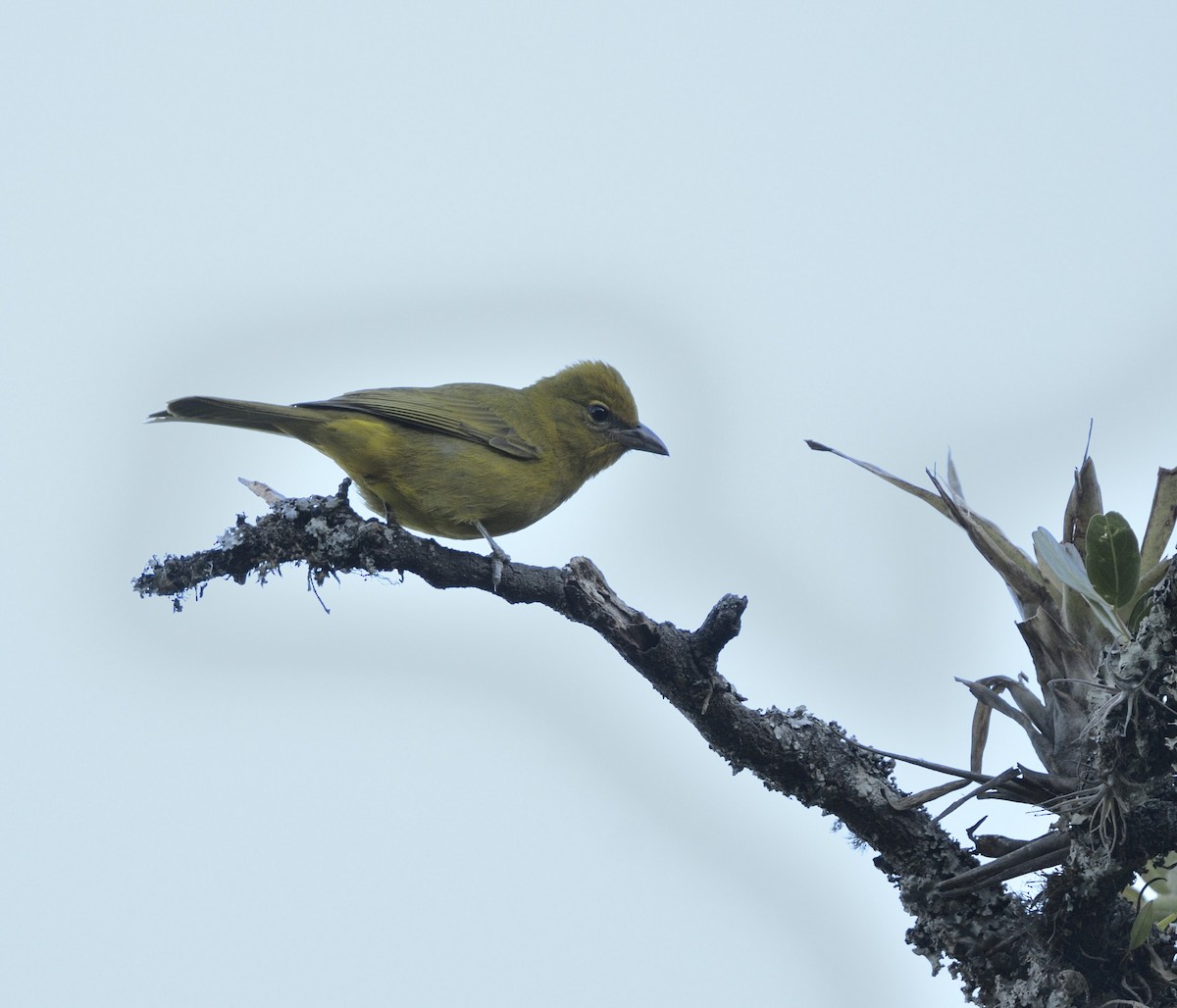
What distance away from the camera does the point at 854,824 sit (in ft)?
11.5

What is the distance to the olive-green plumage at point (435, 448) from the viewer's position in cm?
582

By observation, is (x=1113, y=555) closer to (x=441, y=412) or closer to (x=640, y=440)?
(x=441, y=412)

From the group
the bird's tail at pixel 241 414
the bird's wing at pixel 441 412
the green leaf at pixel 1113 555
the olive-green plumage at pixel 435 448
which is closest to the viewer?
the green leaf at pixel 1113 555

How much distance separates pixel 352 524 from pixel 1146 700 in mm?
2672

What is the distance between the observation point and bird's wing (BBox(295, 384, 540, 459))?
6.02m

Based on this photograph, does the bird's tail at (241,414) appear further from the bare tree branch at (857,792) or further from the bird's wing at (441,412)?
the bare tree branch at (857,792)

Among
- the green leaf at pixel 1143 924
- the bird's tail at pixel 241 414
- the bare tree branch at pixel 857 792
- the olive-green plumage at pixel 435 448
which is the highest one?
the bird's tail at pixel 241 414

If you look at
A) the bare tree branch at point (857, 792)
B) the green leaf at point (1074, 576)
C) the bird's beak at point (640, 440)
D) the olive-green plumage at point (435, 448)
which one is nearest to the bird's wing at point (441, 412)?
the olive-green plumage at point (435, 448)

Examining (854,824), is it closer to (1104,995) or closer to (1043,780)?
(1043,780)

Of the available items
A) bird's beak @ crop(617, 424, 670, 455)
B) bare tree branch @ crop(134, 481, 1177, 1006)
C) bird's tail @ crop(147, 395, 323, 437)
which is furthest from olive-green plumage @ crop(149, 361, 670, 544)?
bare tree branch @ crop(134, 481, 1177, 1006)

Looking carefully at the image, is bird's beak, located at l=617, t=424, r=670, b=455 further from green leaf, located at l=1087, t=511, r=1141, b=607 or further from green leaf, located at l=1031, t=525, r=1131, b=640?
green leaf, located at l=1087, t=511, r=1141, b=607

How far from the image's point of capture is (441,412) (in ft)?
20.5

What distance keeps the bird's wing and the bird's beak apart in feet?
2.96

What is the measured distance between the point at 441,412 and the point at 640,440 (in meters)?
1.49
